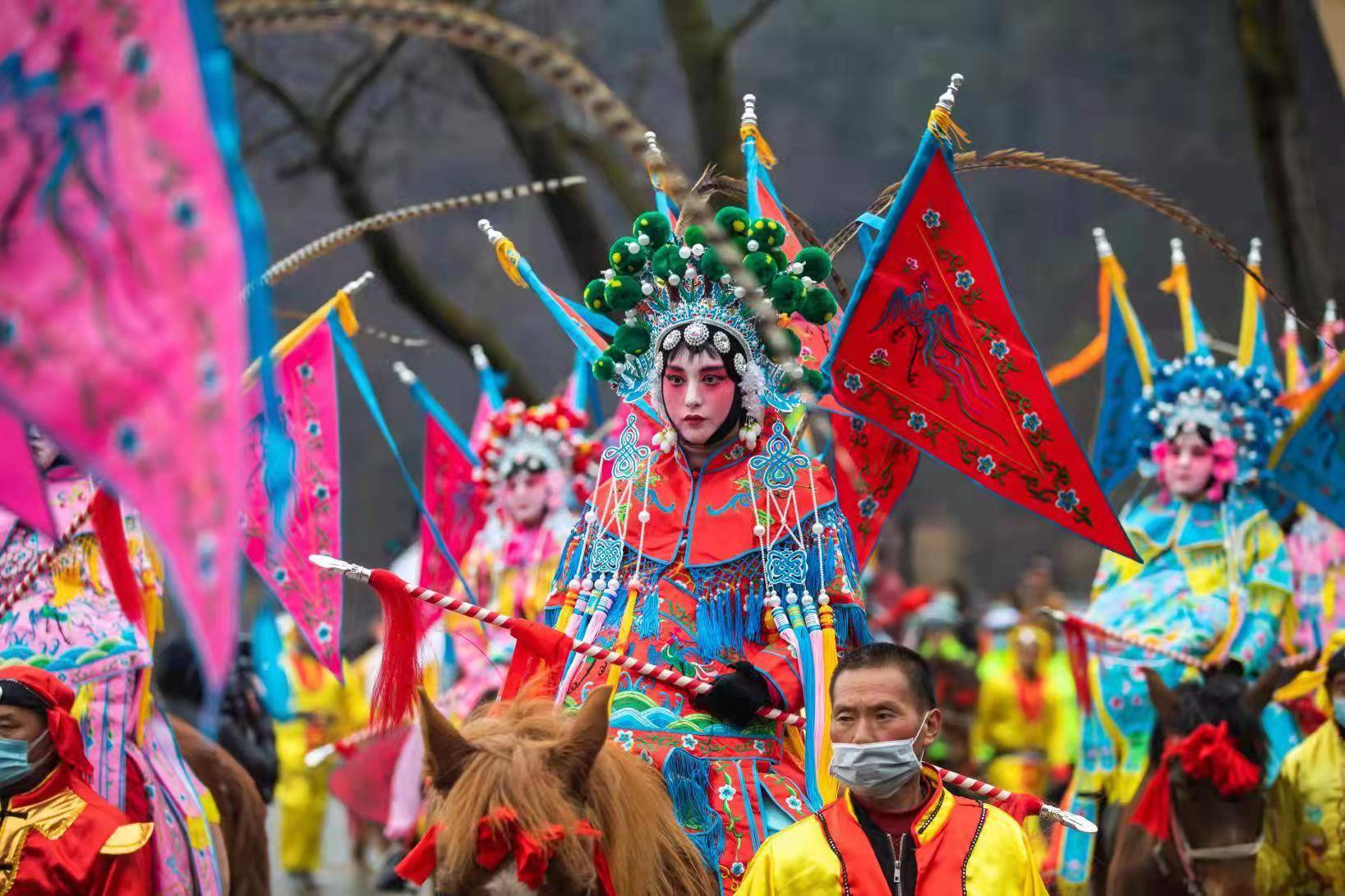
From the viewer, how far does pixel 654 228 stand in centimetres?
631

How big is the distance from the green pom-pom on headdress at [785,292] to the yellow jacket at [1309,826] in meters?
3.47

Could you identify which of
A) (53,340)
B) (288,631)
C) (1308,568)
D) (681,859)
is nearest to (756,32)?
(288,631)

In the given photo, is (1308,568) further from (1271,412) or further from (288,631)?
(288,631)

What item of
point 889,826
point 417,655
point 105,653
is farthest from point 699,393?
point 105,653

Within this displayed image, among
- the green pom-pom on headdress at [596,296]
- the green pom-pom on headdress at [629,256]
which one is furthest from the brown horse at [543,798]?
the green pom-pom on headdress at [596,296]

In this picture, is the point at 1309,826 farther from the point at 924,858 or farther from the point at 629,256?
the point at 924,858

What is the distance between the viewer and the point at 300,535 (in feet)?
26.0

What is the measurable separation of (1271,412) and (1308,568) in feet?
6.65

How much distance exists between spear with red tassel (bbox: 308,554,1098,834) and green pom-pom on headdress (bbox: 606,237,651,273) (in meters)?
1.35

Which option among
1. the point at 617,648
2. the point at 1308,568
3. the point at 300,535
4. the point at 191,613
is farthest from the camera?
the point at 1308,568

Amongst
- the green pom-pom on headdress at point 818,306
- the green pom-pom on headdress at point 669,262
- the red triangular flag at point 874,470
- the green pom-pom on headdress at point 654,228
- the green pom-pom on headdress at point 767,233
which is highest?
the green pom-pom on headdress at point 654,228

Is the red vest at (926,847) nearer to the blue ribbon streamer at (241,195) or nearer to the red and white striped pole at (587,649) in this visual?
the red and white striped pole at (587,649)

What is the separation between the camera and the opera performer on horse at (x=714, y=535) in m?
5.68

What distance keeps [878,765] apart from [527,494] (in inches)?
320
